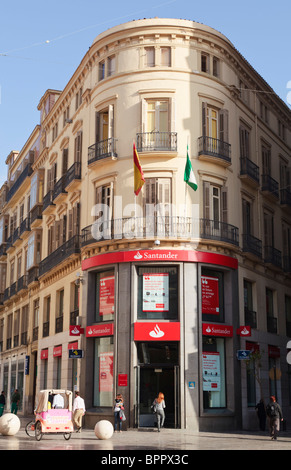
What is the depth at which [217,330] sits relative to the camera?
97.7 feet

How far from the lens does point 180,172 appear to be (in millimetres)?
30797

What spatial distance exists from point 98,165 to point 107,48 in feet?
21.7

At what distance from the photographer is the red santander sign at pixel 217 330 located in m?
29.3

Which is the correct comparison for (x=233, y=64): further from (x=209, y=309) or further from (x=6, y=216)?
(x=6, y=216)

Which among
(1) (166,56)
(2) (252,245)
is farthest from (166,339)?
(1) (166,56)

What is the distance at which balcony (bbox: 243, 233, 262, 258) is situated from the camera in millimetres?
32781

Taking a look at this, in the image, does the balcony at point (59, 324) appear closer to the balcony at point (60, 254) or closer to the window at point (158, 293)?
the balcony at point (60, 254)

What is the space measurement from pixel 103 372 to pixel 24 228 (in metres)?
20.4

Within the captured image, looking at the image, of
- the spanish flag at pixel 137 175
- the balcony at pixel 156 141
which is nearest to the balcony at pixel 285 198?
the balcony at pixel 156 141

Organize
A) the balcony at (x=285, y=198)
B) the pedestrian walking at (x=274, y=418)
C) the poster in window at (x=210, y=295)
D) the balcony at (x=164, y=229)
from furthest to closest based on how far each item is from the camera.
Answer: the balcony at (x=285, y=198) < the poster in window at (x=210, y=295) < the balcony at (x=164, y=229) < the pedestrian walking at (x=274, y=418)

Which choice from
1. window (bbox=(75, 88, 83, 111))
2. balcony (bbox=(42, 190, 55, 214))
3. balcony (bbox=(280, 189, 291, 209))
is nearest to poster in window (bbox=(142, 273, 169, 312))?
balcony (bbox=(42, 190, 55, 214))

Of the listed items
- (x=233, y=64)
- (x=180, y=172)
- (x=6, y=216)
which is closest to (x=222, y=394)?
(x=180, y=172)

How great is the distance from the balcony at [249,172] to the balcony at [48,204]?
1249 centimetres

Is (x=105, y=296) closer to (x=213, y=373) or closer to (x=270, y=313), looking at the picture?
(x=213, y=373)
